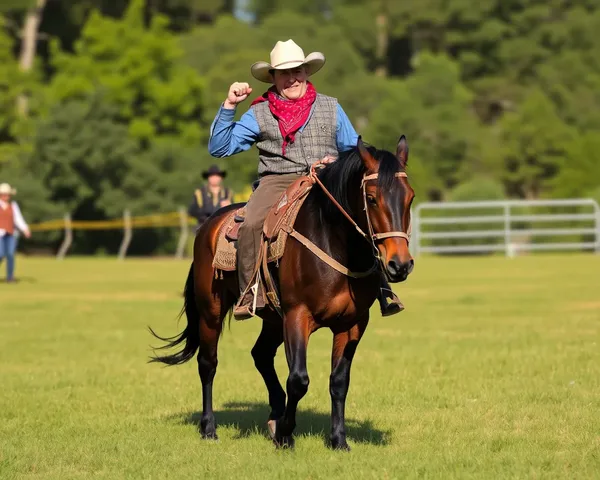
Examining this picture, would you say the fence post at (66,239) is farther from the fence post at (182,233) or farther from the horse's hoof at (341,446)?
the horse's hoof at (341,446)

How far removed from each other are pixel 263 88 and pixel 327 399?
43890 mm

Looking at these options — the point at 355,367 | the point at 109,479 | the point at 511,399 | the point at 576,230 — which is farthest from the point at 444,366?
the point at 576,230

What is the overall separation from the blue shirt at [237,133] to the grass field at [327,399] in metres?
2.10

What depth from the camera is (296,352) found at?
8.21 m

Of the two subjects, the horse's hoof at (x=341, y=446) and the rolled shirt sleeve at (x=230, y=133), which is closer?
the horse's hoof at (x=341, y=446)

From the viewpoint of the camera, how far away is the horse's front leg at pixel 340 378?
27.6ft

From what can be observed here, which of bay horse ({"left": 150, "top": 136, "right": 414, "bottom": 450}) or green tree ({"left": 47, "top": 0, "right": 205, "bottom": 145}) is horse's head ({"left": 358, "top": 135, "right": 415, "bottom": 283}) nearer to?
bay horse ({"left": 150, "top": 136, "right": 414, "bottom": 450})

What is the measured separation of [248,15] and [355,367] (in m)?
82.5

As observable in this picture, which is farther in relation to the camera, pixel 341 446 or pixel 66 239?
pixel 66 239

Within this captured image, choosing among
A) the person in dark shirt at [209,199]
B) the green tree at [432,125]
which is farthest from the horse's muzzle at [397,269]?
the green tree at [432,125]

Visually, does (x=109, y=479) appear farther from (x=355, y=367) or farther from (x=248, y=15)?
(x=248, y=15)

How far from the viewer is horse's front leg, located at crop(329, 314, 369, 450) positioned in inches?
331

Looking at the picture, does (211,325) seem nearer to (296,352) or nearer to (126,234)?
(296,352)

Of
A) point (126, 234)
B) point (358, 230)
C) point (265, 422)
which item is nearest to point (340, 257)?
point (358, 230)
